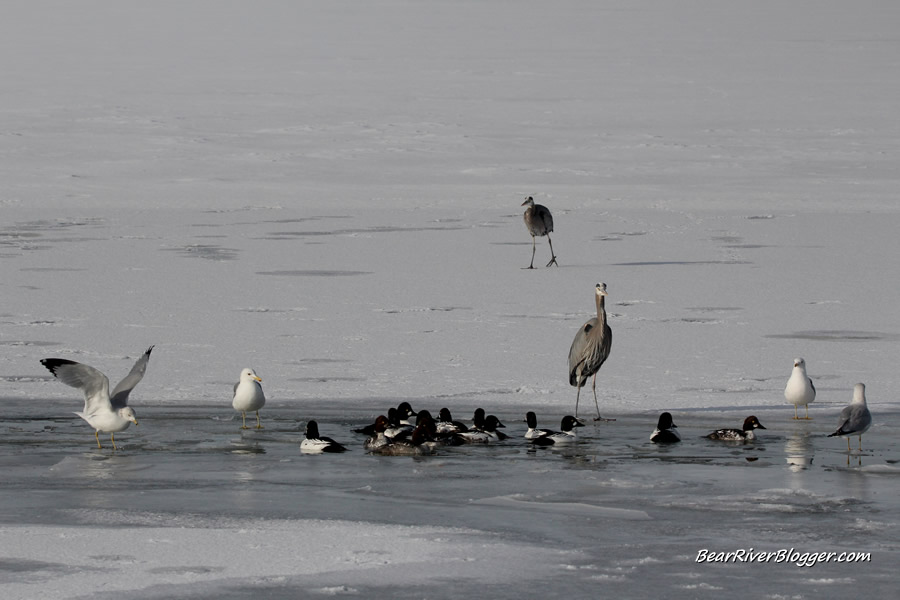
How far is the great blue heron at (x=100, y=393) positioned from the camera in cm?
920

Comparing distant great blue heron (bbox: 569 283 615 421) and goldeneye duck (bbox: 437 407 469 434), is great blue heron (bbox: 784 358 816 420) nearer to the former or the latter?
distant great blue heron (bbox: 569 283 615 421)

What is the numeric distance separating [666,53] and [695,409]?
153 ft

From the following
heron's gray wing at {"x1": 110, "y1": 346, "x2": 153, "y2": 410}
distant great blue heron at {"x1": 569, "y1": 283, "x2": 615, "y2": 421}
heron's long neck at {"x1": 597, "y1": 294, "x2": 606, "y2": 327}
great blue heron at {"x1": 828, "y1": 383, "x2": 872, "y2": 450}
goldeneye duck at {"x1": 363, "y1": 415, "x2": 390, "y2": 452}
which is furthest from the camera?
heron's long neck at {"x1": 597, "y1": 294, "x2": 606, "y2": 327}

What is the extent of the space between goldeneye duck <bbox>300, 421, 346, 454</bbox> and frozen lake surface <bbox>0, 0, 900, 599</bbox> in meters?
0.15

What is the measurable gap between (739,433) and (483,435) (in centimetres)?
168

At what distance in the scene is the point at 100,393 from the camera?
9352mm

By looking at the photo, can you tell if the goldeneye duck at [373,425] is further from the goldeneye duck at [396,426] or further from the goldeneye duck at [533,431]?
the goldeneye duck at [533,431]

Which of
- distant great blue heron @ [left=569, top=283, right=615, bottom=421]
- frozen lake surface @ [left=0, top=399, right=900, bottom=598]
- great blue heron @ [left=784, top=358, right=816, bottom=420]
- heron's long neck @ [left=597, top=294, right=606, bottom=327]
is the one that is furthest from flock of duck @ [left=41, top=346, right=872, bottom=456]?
heron's long neck @ [left=597, top=294, right=606, bottom=327]

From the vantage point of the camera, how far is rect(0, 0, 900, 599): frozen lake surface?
6.63m

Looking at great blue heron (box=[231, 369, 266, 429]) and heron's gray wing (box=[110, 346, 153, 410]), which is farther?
great blue heron (box=[231, 369, 266, 429])

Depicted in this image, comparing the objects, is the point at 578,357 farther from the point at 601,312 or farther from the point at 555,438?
the point at 555,438

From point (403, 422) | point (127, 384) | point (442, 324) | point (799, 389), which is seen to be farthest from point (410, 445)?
point (442, 324)

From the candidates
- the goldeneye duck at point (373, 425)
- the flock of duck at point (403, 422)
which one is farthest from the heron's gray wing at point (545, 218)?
the flock of duck at point (403, 422)

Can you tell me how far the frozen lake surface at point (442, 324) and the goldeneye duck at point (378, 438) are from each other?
0.93ft
